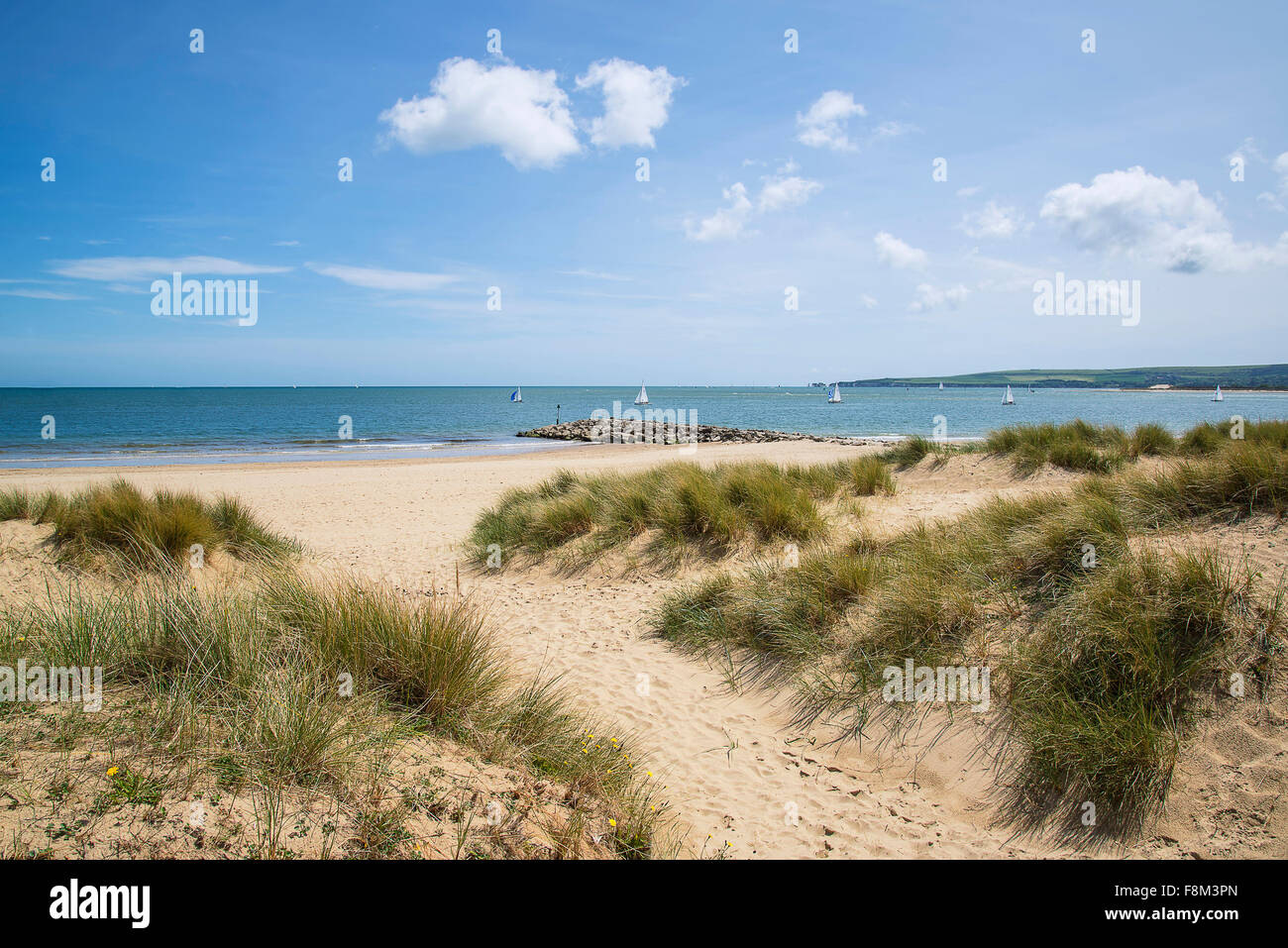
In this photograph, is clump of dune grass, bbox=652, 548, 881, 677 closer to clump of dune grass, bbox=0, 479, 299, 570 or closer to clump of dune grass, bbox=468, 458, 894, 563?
clump of dune grass, bbox=468, 458, 894, 563

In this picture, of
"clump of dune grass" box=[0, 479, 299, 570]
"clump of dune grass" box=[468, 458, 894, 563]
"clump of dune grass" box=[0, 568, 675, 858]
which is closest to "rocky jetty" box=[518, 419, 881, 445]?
"clump of dune grass" box=[468, 458, 894, 563]

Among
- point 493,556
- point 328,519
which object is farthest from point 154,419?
point 493,556

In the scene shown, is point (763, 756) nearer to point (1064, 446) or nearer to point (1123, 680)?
point (1123, 680)

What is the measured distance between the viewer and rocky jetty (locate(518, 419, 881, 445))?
38969 mm

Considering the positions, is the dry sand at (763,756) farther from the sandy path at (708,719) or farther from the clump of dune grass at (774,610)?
the clump of dune grass at (774,610)

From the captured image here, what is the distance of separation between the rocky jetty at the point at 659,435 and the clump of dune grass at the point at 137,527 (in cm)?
→ 3054

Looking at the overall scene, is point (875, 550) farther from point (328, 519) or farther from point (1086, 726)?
point (328, 519)

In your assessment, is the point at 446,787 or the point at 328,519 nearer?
the point at 446,787

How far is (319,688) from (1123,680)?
17.3 feet

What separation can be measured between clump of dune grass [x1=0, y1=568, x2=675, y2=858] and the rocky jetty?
107 ft

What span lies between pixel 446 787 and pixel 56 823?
5.21ft

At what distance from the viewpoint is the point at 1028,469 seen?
1335 cm

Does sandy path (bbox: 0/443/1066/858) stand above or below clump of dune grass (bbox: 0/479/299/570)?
below
